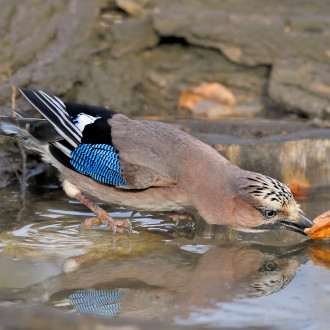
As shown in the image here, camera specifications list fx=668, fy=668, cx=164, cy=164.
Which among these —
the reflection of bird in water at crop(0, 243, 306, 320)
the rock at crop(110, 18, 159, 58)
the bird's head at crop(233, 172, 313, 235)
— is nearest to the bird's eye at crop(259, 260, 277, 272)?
the reflection of bird in water at crop(0, 243, 306, 320)

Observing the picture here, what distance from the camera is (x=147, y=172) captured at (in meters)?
5.44

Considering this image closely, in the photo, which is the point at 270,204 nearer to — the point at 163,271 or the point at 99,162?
the point at 163,271

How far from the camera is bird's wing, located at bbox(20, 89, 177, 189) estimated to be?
5.48m

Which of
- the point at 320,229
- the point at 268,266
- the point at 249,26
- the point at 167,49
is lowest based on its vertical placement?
the point at 268,266

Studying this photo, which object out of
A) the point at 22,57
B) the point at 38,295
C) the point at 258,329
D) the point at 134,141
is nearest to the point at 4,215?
the point at 134,141

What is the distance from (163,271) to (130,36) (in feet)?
15.0

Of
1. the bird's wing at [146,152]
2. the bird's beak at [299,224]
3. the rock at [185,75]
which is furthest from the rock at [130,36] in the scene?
the bird's beak at [299,224]

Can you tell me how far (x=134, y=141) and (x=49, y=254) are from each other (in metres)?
1.17

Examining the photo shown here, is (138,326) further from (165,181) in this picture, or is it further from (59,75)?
(59,75)

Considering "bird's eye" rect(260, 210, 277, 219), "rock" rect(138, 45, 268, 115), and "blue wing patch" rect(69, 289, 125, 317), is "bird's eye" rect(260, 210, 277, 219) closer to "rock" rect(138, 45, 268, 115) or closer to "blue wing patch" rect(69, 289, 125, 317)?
"blue wing patch" rect(69, 289, 125, 317)

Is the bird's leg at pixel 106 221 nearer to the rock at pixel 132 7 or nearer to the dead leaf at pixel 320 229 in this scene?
the dead leaf at pixel 320 229

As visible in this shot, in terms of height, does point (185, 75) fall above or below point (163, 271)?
above

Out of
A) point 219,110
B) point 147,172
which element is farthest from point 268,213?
point 219,110

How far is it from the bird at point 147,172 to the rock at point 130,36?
2.89 meters
